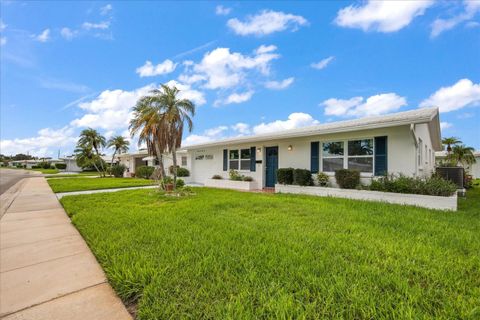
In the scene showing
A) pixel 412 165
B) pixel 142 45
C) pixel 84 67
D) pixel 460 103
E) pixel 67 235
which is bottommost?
pixel 67 235

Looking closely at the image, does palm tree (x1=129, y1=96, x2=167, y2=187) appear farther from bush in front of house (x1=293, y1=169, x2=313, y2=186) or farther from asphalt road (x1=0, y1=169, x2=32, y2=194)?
asphalt road (x1=0, y1=169, x2=32, y2=194)

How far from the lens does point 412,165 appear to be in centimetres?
763

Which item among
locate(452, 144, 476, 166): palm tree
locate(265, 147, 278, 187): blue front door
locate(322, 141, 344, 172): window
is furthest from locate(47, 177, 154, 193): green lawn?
locate(452, 144, 476, 166): palm tree

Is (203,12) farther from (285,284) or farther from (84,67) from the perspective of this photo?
(285,284)

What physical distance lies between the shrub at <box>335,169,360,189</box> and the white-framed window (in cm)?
550

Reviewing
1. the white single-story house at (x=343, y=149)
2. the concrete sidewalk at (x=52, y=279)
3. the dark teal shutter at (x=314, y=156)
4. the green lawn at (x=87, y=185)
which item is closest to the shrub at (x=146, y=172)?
the green lawn at (x=87, y=185)

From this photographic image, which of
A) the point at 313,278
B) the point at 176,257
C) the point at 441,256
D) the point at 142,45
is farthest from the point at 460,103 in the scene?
the point at 142,45

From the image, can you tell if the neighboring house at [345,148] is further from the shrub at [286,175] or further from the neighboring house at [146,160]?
the neighboring house at [146,160]

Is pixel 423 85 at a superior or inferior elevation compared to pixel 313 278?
superior

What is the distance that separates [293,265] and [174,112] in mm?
9102

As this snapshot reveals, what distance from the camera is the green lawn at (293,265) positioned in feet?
6.89

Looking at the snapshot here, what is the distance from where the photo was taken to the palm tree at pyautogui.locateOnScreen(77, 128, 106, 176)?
2745 cm

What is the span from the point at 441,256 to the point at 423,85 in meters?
13.1

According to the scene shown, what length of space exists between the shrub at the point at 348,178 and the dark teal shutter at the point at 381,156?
70 centimetres
